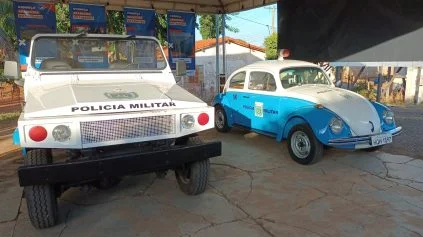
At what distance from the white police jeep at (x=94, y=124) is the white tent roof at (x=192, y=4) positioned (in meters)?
5.09

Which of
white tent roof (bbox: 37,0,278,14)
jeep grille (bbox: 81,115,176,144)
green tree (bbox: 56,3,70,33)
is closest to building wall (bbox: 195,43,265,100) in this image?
green tree (bbox: 56,3,70,33)

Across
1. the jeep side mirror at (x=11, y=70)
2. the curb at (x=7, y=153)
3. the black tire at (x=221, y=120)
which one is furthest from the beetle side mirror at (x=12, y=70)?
the black tire at (x=221, y=120)

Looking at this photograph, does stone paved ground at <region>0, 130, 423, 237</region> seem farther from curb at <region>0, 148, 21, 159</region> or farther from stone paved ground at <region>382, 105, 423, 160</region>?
curb at <region>0, 148, 21, 159</region>

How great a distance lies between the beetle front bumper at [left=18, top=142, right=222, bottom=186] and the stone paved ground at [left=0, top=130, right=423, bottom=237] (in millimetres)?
628

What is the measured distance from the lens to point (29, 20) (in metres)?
8.59

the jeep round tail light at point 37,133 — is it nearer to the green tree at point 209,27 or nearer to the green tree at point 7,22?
the green tree at point 7,22

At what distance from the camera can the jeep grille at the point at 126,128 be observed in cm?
341

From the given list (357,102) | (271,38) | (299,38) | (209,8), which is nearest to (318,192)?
(357,102)

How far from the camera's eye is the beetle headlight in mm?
5215

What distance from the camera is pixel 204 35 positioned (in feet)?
87.4

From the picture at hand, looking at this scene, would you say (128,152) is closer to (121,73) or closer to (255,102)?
(121,73)

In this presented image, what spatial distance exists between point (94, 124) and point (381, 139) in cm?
420

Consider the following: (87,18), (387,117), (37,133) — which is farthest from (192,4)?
(37,133)

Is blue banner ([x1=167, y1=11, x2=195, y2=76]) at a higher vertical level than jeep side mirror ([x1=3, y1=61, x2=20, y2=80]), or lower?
higher
